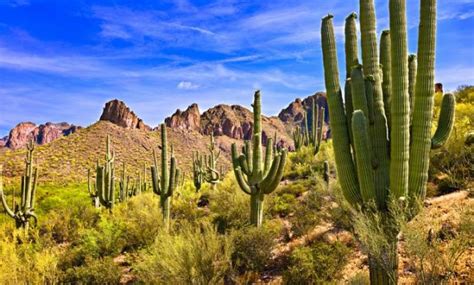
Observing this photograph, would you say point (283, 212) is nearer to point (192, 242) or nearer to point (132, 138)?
point (192, 242)

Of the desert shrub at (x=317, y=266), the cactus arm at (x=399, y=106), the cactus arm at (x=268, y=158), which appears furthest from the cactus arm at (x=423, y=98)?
the cactus arm at (x=268, y=158)

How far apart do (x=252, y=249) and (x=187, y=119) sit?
109 meters

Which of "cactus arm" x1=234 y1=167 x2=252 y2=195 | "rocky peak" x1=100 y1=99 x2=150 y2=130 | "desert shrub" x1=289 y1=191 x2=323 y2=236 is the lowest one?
Answer: "desert shrub" x1=289 y1=191 x2=323 y2=236

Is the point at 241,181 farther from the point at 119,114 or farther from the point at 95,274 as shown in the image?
the point at 119,114

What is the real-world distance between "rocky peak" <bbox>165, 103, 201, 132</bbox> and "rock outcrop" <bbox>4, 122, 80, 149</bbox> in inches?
2525

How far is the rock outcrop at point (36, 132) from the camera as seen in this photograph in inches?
6339

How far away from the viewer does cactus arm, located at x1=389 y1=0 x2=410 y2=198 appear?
20.0ft

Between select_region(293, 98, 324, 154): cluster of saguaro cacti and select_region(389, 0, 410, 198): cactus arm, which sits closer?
select_region(389, 0, 410, 198): cactus arm

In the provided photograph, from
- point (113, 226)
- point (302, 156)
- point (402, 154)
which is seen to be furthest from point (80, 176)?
point (402, 154)

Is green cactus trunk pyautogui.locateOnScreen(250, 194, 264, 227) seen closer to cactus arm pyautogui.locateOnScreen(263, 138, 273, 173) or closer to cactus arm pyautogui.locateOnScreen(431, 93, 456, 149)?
cactus arm pyautogui.locateOnScreen(263, 138, 273, 173)

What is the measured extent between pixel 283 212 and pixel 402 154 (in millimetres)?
8523

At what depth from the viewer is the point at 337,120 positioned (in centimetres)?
711

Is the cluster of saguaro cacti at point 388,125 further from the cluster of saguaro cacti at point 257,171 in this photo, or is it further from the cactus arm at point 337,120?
the cluster of saguaro cacti at point 257,171

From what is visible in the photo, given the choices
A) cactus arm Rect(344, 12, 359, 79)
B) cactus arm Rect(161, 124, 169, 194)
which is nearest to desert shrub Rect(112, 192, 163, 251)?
cactus arm Rect(161, 124, 169, 194)
